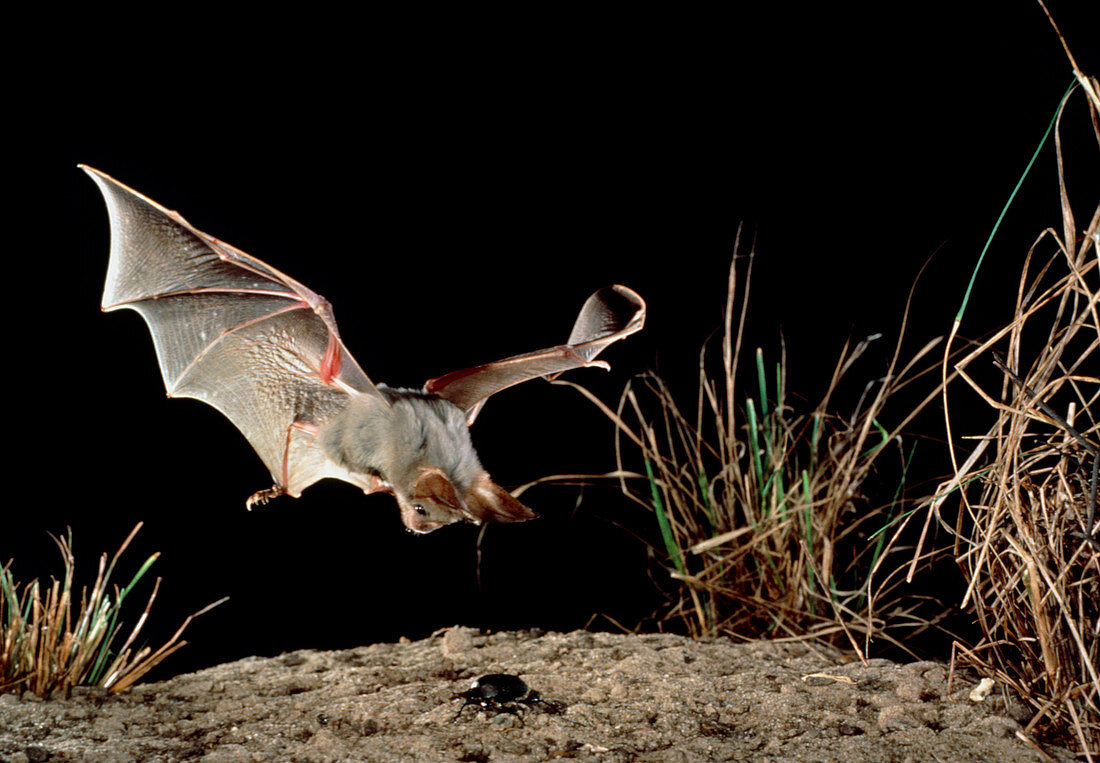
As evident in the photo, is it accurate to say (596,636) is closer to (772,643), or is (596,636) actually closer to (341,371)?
(772,643)

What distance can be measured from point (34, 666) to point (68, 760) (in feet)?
2.21

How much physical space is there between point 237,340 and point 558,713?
4.89 feet

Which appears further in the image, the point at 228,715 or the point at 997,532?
the point at 228,715

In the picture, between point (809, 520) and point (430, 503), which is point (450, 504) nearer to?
point (430, 503)

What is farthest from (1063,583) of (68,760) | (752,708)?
(68,760)

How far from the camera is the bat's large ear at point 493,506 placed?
2.35m

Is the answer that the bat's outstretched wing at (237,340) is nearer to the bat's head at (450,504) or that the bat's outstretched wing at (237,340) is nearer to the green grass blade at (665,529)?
the bat's head at (450,504)

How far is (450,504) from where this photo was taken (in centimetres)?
225

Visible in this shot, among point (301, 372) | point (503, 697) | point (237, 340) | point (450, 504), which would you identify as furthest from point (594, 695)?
point (237, 340)

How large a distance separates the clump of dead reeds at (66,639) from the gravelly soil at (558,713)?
7 centimetres

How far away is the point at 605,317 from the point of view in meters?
2.71

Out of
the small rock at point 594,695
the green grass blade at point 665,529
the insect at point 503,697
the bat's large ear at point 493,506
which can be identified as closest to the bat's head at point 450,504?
the bat's large ear at point 493,506

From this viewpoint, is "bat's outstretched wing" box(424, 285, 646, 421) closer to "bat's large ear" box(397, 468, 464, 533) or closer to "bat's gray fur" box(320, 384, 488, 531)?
"bat's gray fur" box(320, 384, 488, 531)

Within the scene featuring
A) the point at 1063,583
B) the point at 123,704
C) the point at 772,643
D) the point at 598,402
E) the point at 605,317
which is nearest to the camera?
the point at 1063,583
